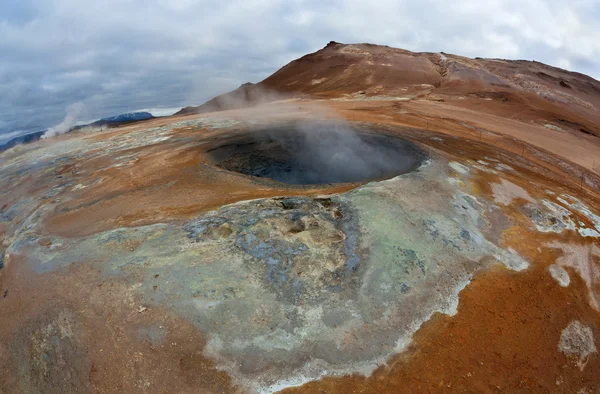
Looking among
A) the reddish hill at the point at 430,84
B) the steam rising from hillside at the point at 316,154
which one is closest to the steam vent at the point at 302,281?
the steam rising from hillside at the point at 316,154

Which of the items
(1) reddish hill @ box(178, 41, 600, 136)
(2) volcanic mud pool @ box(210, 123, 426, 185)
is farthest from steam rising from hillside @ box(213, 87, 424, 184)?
(1) reddish hill @ box(178, 41, 600, 136)

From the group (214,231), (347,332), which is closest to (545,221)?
(347,332)

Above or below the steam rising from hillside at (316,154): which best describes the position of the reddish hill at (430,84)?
above

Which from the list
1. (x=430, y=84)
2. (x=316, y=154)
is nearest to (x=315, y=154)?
(x=316, y=154)

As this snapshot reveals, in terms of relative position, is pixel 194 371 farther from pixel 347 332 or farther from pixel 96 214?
pixel 96 214

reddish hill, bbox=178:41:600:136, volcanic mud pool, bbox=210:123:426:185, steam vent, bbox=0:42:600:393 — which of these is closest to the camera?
steam vent, bbox=0:42:600:393

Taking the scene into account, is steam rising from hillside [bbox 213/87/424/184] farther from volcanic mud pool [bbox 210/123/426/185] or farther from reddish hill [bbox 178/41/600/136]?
reddish hill [bbox 178/41/600/136]

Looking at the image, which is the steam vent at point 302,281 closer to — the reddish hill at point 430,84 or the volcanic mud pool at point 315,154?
the volcanic mud pool at point 315,154
